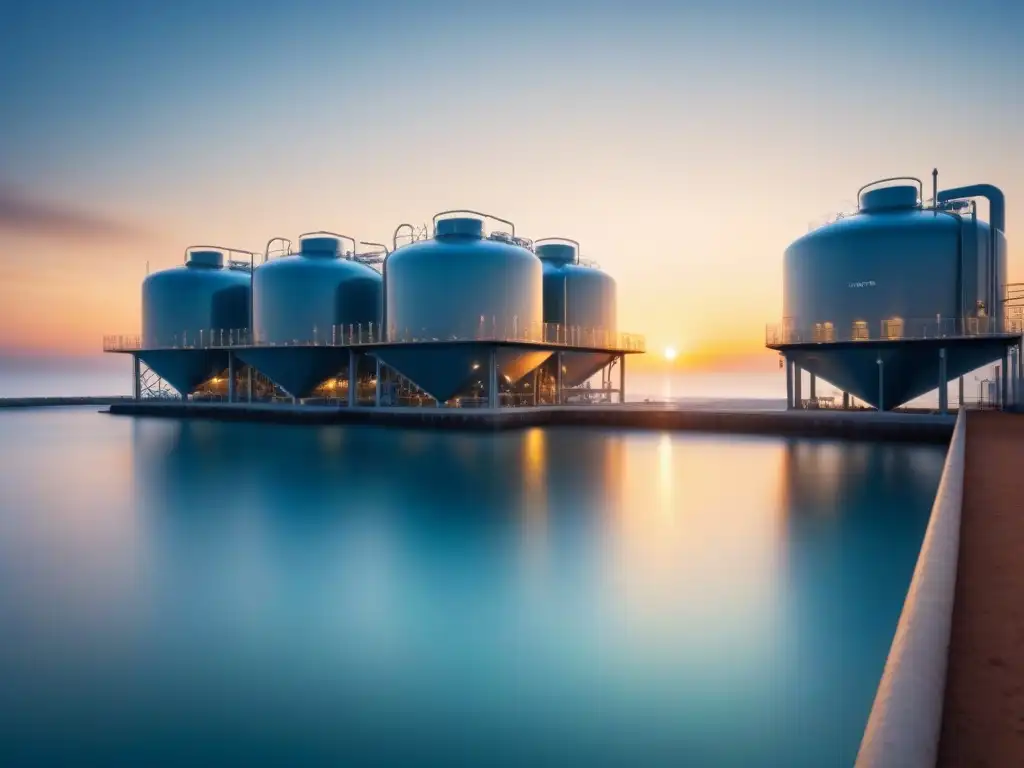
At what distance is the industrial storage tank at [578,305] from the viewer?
155 feet

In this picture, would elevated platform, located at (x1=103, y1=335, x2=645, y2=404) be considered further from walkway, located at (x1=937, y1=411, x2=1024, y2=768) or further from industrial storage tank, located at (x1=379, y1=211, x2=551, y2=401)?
→ walkway, located at (x1=937, y1=411, x2=1024, y2=768)

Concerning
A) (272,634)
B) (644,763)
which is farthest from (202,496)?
(644,763)

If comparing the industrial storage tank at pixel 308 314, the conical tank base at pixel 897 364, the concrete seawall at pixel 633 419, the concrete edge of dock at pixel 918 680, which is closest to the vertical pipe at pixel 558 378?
the concrete seawall at pixel 633 419

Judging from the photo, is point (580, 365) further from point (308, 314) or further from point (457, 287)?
point (308, 314)

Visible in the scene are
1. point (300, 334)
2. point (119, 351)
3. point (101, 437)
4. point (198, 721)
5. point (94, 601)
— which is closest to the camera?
point (198, 721)

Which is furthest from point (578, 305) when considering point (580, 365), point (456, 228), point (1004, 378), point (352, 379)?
point (1004, 378)

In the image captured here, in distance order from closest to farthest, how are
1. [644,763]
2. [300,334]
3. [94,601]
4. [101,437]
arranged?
[644,763]
[94,601]
[101,437]
[300,334]

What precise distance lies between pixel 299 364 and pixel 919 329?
33470mm

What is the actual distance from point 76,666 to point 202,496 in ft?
36.2

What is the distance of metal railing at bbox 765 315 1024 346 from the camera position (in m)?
29.9

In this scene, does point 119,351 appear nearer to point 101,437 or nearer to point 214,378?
point 214,378

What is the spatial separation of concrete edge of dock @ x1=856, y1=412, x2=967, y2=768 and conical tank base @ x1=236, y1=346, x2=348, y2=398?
135 feet

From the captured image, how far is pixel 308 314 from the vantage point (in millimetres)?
43625

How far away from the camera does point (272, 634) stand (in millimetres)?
7836
